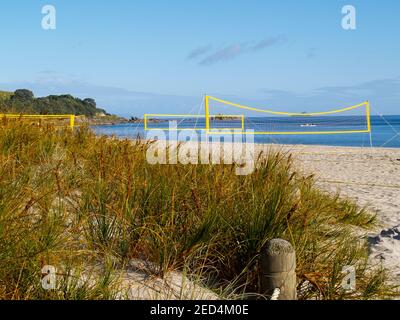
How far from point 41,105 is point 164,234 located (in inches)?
305

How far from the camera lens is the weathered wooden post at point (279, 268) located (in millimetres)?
2820

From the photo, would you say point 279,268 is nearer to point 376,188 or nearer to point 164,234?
point 164,234

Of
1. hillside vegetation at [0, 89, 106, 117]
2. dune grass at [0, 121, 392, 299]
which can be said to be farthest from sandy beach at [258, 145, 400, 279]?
hillside vegetation at [0, 89, 106, 117]

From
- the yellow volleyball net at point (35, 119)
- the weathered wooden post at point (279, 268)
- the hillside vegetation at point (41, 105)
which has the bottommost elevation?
the weathered wooden post at point (279, 268)

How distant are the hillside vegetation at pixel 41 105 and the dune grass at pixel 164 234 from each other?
419 cm

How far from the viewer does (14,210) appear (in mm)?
2797

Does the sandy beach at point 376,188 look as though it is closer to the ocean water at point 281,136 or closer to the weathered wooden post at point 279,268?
the ocean water at point 281,136

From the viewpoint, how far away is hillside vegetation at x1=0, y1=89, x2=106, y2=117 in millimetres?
8151

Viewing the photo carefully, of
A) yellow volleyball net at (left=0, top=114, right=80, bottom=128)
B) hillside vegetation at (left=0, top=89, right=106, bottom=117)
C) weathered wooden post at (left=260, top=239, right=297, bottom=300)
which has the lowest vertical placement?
weathered wooden post at (left=260, top=239, right=297, bottom=300)

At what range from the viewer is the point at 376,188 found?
848 cm

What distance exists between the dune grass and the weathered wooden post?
147 millimetres

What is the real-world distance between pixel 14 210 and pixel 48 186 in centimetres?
80

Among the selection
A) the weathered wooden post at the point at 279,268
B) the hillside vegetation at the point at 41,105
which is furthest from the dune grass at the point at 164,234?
the hillside vegetation at the point at 41,105

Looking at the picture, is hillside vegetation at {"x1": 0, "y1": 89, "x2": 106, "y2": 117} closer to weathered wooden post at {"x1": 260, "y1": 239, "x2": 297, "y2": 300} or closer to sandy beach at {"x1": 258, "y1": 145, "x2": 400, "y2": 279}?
sandy beach at {"x1": 258, "y1": 145, "x2": 400, "y2": 279}
